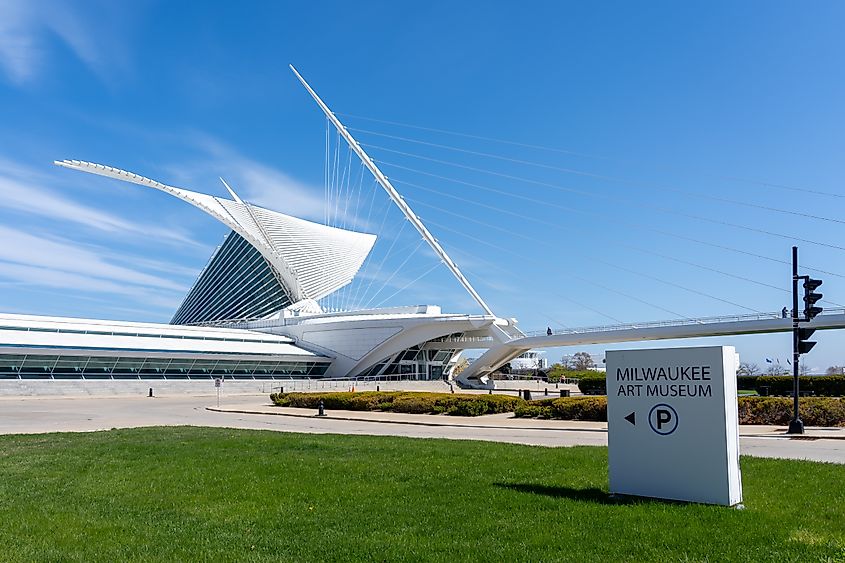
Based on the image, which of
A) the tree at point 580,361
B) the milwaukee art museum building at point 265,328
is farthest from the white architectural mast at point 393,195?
the tree at point 580,361

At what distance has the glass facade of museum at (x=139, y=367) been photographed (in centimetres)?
5416

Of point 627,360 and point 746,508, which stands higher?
point 627,360

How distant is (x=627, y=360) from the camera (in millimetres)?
10352

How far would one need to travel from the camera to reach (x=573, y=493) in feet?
33.5

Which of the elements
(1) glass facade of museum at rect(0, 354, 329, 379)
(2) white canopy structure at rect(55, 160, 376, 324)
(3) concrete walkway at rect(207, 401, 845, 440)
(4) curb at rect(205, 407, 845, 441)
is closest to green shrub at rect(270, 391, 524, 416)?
(3) concrete walkway at rect(207, 401, 845, 440)

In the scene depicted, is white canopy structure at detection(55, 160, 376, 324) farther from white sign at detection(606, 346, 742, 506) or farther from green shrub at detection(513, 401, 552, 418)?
white sign at detection(606, 346, 742, 506)

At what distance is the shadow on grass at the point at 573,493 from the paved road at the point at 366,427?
282 inches

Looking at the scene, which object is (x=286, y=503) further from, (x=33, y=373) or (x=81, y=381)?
(x=33, y=373)

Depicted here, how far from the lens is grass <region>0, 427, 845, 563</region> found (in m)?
7.18

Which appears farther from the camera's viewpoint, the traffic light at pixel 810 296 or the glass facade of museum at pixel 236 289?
the glass facade of museum at pixel 236 289

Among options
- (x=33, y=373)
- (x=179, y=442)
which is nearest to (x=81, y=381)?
(x=33, y=373)

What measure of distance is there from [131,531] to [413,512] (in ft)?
10.7

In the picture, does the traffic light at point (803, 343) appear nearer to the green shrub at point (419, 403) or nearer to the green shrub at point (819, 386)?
the green shrub at point (419, 403)

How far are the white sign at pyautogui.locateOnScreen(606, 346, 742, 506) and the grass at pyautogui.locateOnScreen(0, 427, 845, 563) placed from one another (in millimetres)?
466
